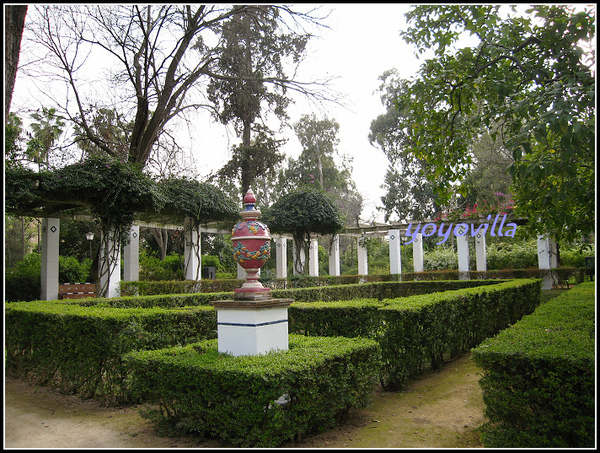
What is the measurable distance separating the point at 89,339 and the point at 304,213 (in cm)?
1125

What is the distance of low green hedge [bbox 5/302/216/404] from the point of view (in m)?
4.95

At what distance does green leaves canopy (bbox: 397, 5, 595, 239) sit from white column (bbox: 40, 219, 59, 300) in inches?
410

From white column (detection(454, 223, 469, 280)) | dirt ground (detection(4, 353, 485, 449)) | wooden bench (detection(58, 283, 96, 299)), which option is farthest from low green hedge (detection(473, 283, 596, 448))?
white column (detection(454, 223, 469, 280))

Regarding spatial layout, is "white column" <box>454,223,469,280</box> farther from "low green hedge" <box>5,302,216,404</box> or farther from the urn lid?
the urn lid

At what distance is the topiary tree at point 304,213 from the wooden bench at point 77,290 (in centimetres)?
626

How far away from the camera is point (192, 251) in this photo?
1448 centimetres

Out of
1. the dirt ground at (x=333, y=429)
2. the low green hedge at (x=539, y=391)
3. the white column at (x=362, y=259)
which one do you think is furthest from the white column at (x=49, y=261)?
the white column at (x=362, y=259)

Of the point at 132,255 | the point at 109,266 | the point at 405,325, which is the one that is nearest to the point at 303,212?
the point at 132,255

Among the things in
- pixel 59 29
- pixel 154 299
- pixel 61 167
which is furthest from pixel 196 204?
pixel 59 29

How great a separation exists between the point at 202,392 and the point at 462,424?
2467mm

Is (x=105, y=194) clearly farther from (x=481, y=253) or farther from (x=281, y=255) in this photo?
(x=481, y=253)

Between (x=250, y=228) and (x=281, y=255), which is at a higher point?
(x=250, y=228)

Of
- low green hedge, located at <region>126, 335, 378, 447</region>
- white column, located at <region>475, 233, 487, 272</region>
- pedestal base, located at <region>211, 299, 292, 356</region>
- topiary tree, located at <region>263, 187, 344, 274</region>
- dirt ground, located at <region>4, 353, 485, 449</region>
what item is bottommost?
dirt ground, located at <region>4, 353, 485, 449</region>

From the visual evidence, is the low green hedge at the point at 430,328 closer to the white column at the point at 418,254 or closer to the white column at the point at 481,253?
the white column at the point at 481,253
